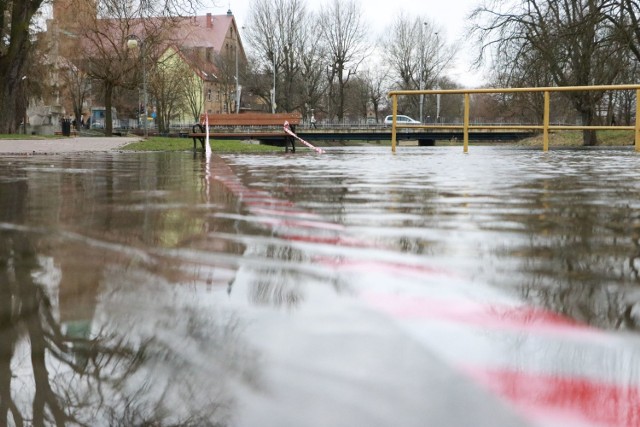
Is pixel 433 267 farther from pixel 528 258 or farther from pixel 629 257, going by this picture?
pixel 629 257

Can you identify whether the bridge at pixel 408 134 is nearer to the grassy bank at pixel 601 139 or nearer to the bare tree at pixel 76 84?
the grassy bank at pixel 601 139

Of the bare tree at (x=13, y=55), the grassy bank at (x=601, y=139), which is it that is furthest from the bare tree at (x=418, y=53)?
the bare tree at (x=13, y=55)

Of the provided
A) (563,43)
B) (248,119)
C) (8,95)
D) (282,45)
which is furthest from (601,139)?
(282,45)

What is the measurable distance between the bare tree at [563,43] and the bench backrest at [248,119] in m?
12.1

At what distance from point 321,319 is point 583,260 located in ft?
5.30

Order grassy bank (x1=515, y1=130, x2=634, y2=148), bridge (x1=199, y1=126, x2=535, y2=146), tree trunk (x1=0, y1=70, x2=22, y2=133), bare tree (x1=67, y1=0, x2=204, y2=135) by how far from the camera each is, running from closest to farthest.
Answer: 1. tree trunk (x1=0, y1=70, x2=22, y2=133)
2. grassy bank (x1=515, y1=130, x2=634, y2=148)
3. bare tree (x1=67, y1=0, x2=204, y2=135)
4. bridge (x1=199, y1=126, x2=535, y2=146)

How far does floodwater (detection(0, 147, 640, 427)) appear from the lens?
5.75 feet

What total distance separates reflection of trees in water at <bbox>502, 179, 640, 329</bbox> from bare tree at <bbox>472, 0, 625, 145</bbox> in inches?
1015

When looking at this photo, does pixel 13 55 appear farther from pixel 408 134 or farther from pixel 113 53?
pixel 408 134

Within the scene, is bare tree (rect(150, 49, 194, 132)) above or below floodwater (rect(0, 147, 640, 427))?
above

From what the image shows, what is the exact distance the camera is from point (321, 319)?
2494mm

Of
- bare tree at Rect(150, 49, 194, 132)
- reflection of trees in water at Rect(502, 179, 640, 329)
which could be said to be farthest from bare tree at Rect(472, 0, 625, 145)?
bare tree at Rect(150, 49, 194, 132)

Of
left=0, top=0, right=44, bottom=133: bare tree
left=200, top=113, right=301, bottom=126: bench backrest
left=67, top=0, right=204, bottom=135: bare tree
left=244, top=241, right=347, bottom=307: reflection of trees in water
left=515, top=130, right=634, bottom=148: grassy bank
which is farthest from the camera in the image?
left=67, top=0, right=204, bottom=135: bare tree

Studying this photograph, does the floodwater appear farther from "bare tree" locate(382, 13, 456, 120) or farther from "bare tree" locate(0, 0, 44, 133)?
"bare tree" locate(382, 13, 456, 120)
